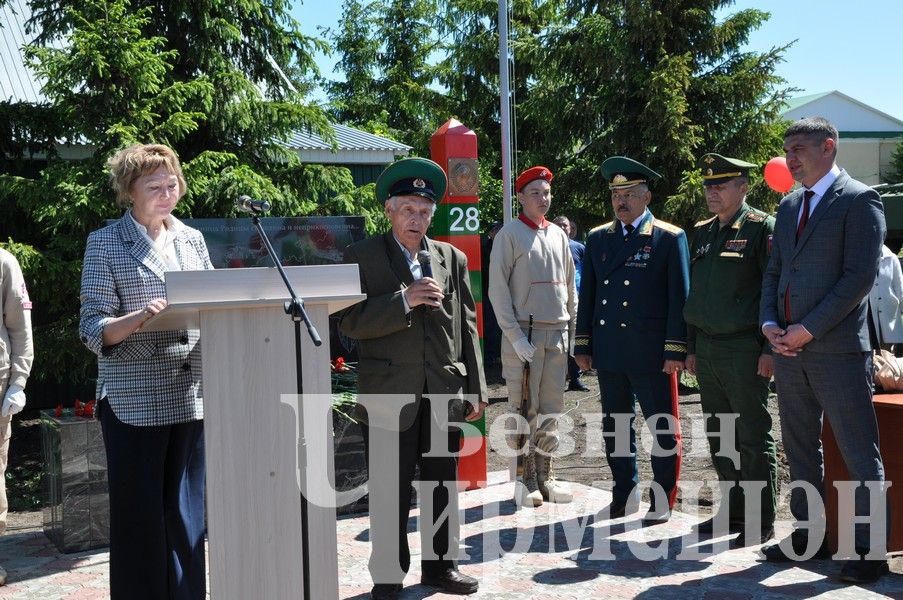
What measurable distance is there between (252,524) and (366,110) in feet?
86.6

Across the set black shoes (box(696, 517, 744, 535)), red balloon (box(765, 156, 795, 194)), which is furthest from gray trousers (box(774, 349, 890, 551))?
red balloon (box(765, 156, 795, 194))

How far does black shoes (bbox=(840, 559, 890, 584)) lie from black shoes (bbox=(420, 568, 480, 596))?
1.86 m

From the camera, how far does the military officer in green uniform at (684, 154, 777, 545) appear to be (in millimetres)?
5160

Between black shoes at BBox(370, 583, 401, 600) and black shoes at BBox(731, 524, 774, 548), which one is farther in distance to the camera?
black shoes at BBox(731, 524, 774, 548)

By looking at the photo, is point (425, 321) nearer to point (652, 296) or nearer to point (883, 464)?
point (652, 296)

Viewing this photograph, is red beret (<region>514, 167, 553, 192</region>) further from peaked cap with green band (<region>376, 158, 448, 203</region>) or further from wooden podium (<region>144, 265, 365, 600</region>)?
wooden podium (<region>144, 265, 365, 600</region>)

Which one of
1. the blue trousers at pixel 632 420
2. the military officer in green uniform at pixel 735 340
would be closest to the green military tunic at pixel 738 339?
the military officer in green uniform at pixel 735 340

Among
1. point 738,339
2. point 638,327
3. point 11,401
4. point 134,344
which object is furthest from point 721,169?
point 11,401

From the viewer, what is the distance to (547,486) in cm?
635

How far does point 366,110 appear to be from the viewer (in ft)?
93.4

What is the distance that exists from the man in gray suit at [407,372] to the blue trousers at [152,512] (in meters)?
1.03

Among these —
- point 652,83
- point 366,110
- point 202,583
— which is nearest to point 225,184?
point 202,583

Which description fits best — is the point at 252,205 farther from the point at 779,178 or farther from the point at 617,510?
the point at 779,178

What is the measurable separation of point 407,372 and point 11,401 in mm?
2260
